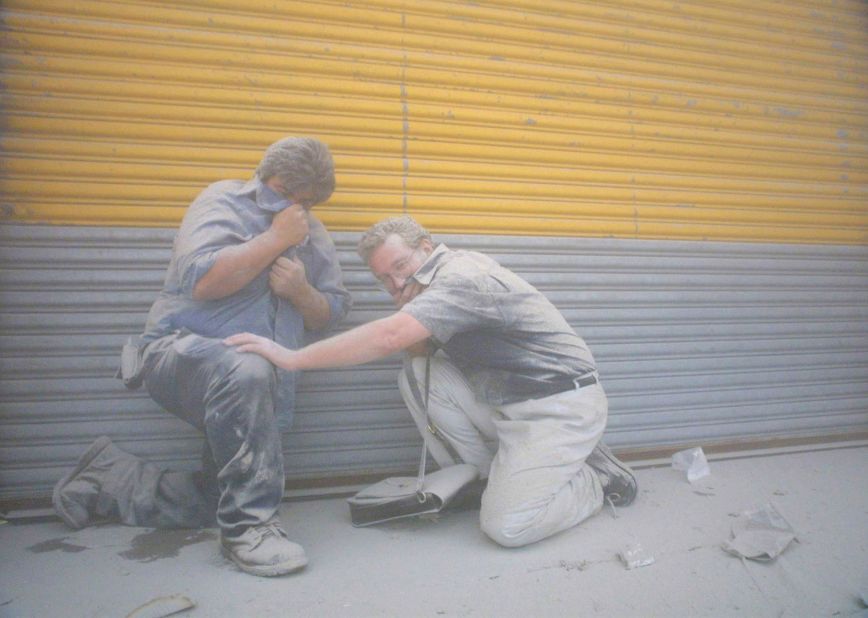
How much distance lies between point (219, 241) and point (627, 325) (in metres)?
2.46

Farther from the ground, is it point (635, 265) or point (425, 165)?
point (425, 165)

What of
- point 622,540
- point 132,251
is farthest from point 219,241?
point 622,540

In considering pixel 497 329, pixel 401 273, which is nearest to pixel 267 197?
pixel 401 273

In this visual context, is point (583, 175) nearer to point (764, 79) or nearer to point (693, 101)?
point (693, 101)

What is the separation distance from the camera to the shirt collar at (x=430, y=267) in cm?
258

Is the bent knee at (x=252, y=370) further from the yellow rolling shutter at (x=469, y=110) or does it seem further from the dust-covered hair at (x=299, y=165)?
the yellow rolling shutter at (x=469, y=110)

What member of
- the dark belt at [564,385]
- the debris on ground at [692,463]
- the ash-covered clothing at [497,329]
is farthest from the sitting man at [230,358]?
the debris on ground at [692,463]

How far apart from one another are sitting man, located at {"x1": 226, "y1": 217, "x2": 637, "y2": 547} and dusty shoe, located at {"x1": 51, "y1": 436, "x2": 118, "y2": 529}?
92 cm

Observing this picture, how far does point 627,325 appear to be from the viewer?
11.9ft

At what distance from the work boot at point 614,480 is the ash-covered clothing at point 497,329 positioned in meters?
0.53

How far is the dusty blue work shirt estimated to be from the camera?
2421 mm

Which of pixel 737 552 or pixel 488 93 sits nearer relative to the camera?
pixel 737 552

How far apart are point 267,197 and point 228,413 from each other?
97cm

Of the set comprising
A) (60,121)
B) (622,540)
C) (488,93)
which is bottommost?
(622,540)
